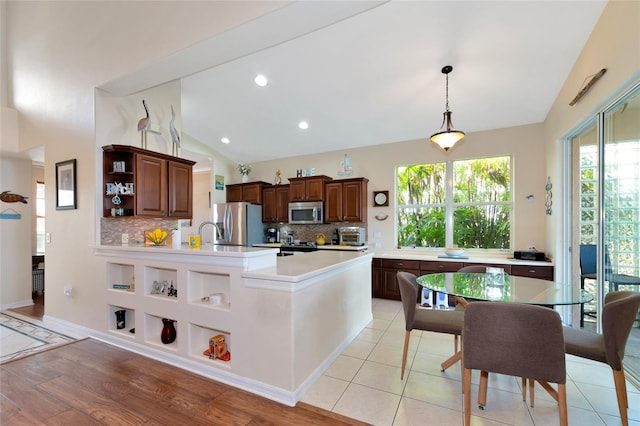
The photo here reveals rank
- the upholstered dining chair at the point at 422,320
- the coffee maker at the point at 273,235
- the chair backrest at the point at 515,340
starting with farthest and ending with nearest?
the coffee maker at the point at 273,235, the upholstered dining chair at the point at 422,320, the chair backrest at the point at 515,340

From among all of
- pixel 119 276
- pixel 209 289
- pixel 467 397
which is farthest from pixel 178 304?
pixel 467 397

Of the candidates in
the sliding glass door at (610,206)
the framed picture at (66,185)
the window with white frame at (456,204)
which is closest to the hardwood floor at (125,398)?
the framed picture at (66,185)

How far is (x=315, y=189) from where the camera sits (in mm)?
5496

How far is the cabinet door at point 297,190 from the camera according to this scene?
18.4ft

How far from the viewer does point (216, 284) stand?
105 inches

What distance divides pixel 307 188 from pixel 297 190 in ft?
0.79

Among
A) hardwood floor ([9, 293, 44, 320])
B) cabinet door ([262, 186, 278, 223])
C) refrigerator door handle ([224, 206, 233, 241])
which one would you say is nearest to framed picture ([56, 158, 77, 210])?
hardwood floor ([9, 293, 44, 320])

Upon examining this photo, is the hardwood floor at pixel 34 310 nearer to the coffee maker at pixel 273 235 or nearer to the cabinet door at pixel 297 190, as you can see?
the coffee maker at pixel 273 235

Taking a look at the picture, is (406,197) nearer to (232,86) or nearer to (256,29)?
(232,86)

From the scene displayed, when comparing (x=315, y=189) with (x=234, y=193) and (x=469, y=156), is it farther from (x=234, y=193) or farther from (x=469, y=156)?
(x=469, y=156)

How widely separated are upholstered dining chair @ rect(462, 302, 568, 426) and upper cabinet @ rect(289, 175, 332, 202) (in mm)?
4010

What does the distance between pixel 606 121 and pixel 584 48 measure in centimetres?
85

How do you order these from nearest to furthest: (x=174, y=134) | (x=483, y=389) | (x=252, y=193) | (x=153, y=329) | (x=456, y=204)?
(x=483, y=389) → (x=153, y=329) → (x=174, y=134) → (x=456, y=204) → (x=252, y=193)

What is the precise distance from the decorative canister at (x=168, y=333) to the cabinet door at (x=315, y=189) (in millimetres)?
3344
